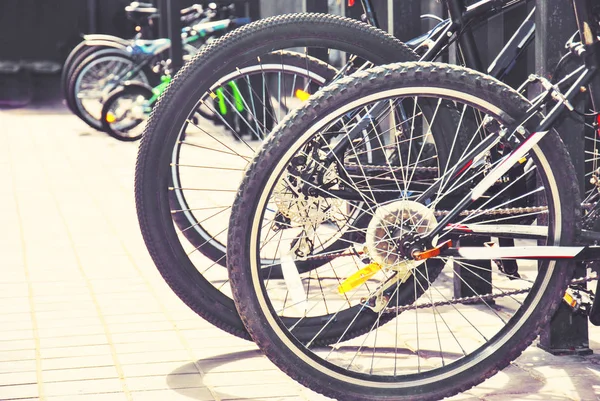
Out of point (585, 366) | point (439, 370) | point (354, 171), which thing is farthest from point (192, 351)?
point (585, 366)

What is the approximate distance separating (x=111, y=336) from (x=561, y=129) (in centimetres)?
201

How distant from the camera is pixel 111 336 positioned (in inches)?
182

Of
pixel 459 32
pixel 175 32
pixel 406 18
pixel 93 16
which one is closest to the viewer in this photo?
pixel 459 32

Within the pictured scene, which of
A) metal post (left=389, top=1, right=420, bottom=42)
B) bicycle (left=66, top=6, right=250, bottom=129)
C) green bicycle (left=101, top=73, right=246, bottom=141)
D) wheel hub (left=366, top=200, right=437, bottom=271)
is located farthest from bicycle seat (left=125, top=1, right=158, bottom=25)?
wheel hub (left=366, top=200, right=437, bottom=271)

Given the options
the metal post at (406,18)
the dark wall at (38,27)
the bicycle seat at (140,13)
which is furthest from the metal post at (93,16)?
the metal post at (406,18)

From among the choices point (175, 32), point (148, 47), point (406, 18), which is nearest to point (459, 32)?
point (406, 18)

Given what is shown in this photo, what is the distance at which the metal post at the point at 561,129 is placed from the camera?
394cm

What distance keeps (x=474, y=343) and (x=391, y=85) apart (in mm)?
1470

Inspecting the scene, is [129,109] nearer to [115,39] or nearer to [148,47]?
[148,47]

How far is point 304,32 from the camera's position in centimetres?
405

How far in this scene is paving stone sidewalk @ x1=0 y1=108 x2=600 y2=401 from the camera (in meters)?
3.89

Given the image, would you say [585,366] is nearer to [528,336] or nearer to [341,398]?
[528,336]

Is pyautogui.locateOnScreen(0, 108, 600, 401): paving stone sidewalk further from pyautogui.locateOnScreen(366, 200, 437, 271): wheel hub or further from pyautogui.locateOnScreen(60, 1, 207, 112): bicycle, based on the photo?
pyautogui.locateOnScreen(60, 1, 207, 112): bicycle

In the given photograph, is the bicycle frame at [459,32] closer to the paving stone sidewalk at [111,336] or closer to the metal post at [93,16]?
the paving stone sidewalk at [111,336]
